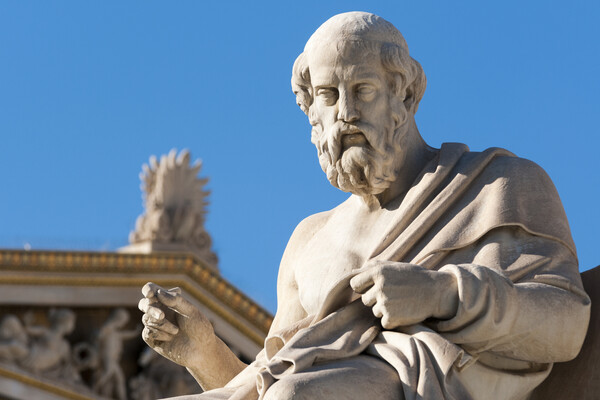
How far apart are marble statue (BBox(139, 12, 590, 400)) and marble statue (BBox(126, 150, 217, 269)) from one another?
14.6 meters

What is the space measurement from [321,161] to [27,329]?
14.5 meters

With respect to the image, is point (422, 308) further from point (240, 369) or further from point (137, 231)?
point (137, 231)

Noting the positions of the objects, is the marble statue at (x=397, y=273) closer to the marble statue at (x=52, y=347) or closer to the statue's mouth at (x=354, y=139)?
the statue's mouth at (x=354, y=139)

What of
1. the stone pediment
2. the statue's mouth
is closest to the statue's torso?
the statue's mouth

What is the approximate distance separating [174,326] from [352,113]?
30.5 inches

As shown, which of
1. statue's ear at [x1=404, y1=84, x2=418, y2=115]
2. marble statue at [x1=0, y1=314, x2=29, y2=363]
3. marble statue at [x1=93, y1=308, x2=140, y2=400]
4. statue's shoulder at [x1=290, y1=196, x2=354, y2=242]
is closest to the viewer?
statue's ear at [x1=404, y1=84, x2=418, y2=115]

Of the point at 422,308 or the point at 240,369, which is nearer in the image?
the point at 422,308

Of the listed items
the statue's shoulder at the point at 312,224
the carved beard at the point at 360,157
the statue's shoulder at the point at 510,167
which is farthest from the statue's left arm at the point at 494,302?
the statue's shoulder at the point at 312,224

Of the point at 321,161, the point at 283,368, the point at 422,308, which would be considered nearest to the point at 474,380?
the point at 422,308

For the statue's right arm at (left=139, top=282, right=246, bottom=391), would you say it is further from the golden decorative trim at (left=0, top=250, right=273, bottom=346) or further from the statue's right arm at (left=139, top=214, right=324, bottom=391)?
the golden decorative trim at (left=0, top=250, right=273, bottom=346)

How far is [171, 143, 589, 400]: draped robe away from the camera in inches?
147

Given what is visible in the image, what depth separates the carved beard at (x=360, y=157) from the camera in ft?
13.3

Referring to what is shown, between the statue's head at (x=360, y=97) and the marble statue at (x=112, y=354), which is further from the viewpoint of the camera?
the marble statue at (x=112, y=354)

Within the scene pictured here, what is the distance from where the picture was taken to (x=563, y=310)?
3.84m
